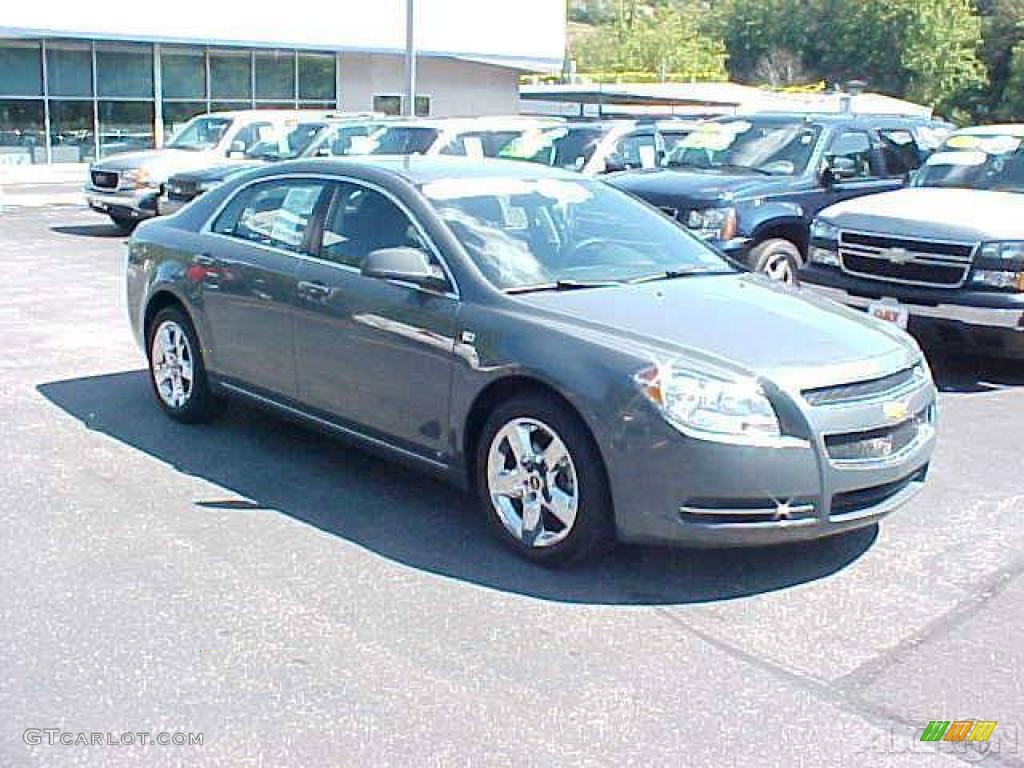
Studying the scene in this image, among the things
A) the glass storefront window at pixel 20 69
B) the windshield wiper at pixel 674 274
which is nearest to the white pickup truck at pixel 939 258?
the windshield wiper at pixel 674 274

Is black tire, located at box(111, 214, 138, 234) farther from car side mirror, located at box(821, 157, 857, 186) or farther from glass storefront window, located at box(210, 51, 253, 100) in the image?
glass storefront window, located at box(210, 51, 253, 100)

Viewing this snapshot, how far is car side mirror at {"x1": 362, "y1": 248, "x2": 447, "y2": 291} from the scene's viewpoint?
5363mm

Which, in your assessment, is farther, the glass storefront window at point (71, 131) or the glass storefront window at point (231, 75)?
the glass storefront window at point (231, 75)

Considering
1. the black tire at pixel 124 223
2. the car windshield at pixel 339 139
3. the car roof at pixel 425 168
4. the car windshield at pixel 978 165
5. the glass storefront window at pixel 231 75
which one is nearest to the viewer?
the car roof at pixel 425 168

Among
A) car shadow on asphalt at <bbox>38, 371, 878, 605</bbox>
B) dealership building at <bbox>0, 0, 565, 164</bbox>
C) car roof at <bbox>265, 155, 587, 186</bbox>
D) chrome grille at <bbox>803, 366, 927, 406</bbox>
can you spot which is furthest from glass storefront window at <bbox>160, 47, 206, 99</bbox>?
chrome grille at <bbox>803, 366, 927, 406</bbox>

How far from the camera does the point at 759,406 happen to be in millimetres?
4586

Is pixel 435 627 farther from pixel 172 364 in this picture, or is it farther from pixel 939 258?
pixel 939 258

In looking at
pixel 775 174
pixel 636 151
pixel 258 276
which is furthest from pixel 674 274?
pixel 636 151

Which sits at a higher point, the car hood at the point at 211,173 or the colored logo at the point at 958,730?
the car hood at the point at 211,173

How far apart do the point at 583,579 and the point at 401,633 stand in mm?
853

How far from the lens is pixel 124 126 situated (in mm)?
29703

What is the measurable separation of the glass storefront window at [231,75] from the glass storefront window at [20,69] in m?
4.56

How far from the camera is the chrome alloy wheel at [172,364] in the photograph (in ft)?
22.7

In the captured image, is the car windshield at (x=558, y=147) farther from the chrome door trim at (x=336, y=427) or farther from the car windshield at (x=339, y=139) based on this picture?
the chrome door trim at (x=336, y=427)
